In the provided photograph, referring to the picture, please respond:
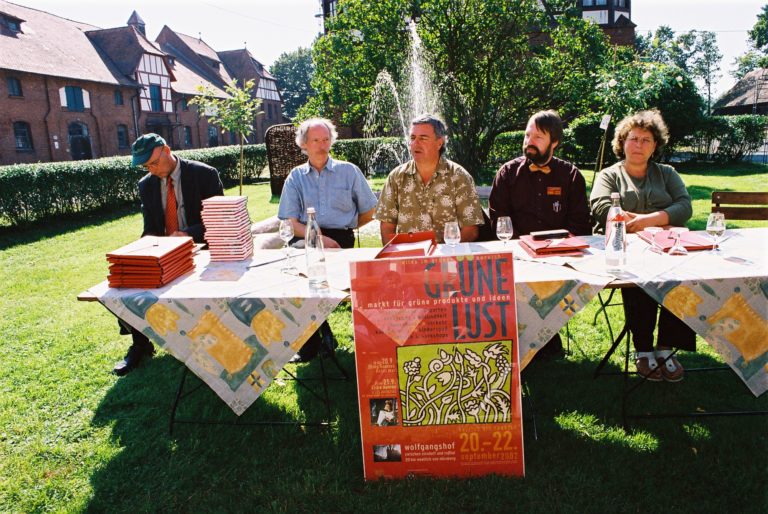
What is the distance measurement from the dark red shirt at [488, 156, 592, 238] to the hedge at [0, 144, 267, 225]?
1062 cm

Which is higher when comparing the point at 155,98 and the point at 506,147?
the point at 155,98

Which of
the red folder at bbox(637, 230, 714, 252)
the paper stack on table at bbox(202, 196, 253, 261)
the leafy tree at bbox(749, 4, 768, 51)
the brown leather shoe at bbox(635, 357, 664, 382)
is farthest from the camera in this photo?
the leafy tree at bbox(749, 4, 768, 51)

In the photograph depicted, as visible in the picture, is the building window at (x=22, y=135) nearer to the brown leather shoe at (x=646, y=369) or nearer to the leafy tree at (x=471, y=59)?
the leafy tree at (x=471, y=59)

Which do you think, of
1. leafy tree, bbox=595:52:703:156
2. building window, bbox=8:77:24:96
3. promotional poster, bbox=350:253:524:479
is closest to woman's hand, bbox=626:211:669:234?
promotional poster, bbox=350:253:524:479

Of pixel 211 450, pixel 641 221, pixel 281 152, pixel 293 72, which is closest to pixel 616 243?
pixel 641 221

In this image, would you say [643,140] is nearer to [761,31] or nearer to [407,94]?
[407,94]

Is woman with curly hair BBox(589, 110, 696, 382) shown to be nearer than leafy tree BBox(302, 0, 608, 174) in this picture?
Yes

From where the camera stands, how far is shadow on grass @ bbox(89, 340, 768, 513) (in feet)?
8.04

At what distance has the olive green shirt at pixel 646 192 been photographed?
3.94 metres

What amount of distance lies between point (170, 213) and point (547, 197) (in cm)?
308

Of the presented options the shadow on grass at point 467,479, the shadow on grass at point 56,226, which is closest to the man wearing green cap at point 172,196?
the shadow on grass at point 467,479

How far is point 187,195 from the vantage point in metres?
4.42

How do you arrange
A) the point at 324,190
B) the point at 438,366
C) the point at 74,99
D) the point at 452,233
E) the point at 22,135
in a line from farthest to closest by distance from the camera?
the point at 74,99 < the point at 22,135 < the point at 324,190 < the point at 452,233 < the point at 438,366

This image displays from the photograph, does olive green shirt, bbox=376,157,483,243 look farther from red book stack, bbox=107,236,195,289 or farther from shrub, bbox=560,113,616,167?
shrub, bbox=560,113,616,167
